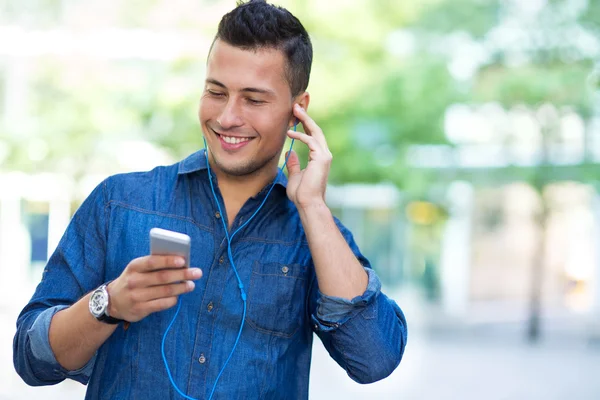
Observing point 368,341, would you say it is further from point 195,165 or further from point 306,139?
point 195,165

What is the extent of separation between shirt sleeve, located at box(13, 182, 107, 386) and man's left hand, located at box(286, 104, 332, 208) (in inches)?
19.9

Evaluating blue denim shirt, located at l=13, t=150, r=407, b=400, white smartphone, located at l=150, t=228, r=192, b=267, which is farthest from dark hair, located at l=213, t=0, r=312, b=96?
white smartphone, located at l=150, t=228, r=192, b=267

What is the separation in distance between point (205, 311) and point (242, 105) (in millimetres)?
547

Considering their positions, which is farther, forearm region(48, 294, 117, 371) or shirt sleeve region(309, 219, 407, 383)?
shirt sleeve region(309, 219, 407, 383)

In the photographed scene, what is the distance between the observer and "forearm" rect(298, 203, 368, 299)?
2.15m

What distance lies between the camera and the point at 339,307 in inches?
84.9

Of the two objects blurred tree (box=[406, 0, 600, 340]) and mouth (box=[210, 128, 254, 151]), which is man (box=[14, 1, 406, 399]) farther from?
blurred tree (box=[406, 0, 600, 340])

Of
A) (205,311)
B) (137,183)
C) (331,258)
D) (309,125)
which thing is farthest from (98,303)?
(309,125)

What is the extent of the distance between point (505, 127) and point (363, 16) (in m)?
4.94

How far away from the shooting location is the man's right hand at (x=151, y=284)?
175 cm

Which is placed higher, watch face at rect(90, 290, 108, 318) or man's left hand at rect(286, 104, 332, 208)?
man's left hand at rect(286, 104, 332, 208)

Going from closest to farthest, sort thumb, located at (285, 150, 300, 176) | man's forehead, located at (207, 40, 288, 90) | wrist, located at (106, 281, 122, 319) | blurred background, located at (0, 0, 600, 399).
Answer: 1. wrist, located at (106, 281, 122, 319)
2. man's forehead, located at (207, 40, 288, 90)
3. thumb, located at (285, 150, 300, 176)
4. blurred background, located at (0, 0, 600, 399)

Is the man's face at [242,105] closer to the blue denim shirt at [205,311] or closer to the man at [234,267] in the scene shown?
the man at [234,267]

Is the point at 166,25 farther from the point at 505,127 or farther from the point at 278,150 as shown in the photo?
the point at 278,150
